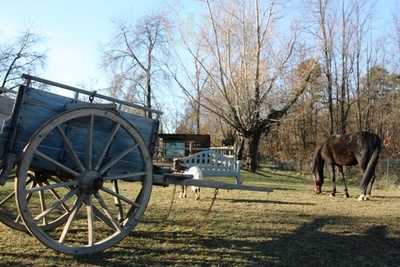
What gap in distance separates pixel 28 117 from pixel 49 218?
127 inches

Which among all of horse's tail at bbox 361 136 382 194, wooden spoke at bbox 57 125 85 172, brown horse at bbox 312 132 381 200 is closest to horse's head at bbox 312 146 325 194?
brown horse at bbox 312 132 381 200

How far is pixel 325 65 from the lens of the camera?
3142cm

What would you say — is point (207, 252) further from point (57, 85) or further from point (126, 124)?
point (57, 85)

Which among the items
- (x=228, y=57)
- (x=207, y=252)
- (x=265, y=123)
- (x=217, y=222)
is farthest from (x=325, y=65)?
(x=207, y=252)

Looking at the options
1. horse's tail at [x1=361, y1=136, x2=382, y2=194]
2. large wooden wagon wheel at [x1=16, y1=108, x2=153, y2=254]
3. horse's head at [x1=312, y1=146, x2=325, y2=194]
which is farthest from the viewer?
horse's head at [x1=312, y1=146, x2=325, y2=194]

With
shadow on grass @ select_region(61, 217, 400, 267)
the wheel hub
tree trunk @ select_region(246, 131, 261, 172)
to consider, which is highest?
tree trunk @ select_region(246, 131, 261, 172)

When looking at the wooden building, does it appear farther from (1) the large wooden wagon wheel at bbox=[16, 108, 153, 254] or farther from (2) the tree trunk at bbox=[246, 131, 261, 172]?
(1) the large wooden wagon wheel at bbox=[16, 108, 153, 254]

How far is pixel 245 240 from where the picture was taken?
21.7 feet

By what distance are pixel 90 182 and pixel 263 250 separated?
7.67 feet

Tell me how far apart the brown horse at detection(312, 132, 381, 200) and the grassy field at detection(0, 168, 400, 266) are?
9.62ft

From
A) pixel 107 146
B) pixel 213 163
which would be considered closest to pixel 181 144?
pixel 213 163

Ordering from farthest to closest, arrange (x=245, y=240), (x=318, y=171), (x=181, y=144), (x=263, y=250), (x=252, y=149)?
(x=181, y=144) < (x=252, y=149) < (x=318, y=171) < (x=245, y=240) < (x=263, y=250)

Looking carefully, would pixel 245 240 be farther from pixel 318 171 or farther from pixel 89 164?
pixel 318 171

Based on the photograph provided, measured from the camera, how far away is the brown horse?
13.2 meters
